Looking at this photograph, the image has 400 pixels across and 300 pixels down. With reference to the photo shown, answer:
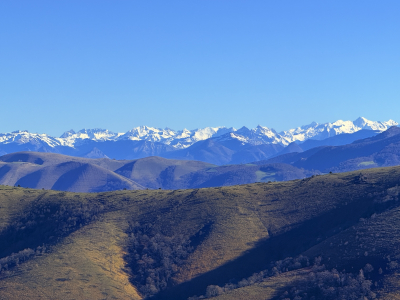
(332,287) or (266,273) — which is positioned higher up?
(266,273)

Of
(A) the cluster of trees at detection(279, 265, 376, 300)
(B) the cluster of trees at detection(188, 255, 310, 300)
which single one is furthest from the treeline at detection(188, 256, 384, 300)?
(B) the cluster of trees at detection(188, 255, 310, 300)

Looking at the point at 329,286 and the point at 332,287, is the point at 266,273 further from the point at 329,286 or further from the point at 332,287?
the point at 332,287

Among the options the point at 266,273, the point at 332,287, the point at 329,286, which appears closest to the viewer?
the point at 332,287

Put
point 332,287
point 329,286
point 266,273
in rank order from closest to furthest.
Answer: point 332,287
point 329,286
point 266,273

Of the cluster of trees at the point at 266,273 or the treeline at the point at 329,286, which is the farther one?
the cluster of trees at the point at 266,273

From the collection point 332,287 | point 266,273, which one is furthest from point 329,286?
point 266,273

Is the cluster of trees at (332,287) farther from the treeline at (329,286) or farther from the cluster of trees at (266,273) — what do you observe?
the cluster of trees at (266,273)

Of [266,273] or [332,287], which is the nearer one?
[332,287]

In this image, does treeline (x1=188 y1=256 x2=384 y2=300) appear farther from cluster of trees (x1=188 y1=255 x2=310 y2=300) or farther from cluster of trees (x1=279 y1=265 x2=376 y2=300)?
cluster of trees (x1=188 y1=255 x2=310 y2=300)

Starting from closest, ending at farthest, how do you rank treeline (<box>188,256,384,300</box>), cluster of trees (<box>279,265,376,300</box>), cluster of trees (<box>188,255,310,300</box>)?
cluster of trees (<box>279,265,376,300</box>), treeline (<box>188,256,384,300</box>), cluster of trees (<box>188,255,310,300</box>)

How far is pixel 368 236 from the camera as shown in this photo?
168 m

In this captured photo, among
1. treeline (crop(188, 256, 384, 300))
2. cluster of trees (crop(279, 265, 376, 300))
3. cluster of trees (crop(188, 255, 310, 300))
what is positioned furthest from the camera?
cluster of trees (crop(188, 255, 310, 300))

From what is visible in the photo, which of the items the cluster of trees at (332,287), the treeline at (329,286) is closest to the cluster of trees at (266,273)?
the treeline at (329,286)

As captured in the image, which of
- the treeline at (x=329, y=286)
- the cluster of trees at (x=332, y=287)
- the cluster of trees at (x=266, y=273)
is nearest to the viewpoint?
the cluster of trees at (x=332, y=287)
